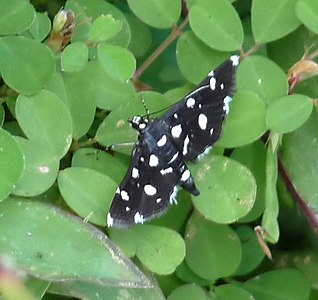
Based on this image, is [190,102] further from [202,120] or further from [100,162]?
[100,162]

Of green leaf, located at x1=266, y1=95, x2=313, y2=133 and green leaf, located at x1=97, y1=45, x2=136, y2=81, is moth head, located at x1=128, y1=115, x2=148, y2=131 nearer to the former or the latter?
green leaf, located at x1=97, y1=45, x2=136, y2=81

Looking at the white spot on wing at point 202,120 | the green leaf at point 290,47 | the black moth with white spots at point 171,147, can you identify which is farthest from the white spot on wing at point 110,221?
the green leaf at point 290,47

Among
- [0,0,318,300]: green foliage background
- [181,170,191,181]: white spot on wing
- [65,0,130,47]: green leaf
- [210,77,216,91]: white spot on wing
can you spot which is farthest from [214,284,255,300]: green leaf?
[65,0,130,47]: green leaf

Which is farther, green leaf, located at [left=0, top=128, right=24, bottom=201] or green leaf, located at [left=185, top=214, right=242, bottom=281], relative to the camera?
green leaf, located at [left=185, top=214, right=242, bottom=281]

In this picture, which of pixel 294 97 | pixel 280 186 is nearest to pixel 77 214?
pixel 294 97

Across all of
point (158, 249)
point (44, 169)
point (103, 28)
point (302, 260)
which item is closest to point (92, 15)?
point (103, 28)

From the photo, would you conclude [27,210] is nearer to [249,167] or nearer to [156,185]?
[156,185]

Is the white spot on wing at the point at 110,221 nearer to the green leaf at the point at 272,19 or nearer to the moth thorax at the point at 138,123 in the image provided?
the moth thorax at the point at 138,123
